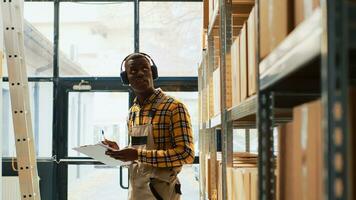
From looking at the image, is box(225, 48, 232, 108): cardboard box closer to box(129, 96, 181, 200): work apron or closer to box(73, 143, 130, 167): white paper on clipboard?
box(129, 96, 181, 200): work apron

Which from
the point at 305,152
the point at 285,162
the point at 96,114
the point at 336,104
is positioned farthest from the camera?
the point at 96,114

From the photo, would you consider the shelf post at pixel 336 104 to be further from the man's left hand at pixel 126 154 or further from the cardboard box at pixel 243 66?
the man's left hand at pixel 126 154

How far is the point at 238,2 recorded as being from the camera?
1.96 meters

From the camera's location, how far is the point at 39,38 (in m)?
4.73

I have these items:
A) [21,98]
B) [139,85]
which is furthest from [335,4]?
[21,98]

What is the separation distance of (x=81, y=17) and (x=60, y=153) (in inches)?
54.2

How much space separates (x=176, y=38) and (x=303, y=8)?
4.08 metres

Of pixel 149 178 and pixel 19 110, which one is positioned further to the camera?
pixel 19 110

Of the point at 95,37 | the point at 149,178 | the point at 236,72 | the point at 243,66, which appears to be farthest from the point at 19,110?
the point at 95,37

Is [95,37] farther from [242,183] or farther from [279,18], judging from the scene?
[279,18]

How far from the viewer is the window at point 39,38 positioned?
15.4ft

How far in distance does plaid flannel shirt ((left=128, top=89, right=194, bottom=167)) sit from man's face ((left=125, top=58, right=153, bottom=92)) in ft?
0.21

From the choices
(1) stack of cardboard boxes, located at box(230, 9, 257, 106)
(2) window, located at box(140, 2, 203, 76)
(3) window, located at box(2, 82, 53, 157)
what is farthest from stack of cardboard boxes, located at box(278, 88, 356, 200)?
(3) window, located at box(2, 82, 53, 157)

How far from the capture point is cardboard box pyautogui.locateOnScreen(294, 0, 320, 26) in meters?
0.76
